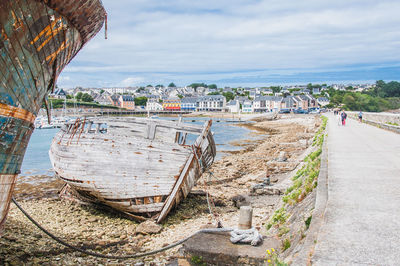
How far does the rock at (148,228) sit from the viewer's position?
9.18m

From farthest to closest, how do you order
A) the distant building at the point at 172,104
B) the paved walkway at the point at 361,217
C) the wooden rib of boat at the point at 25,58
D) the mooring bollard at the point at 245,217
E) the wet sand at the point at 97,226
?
1. the distant building at the point at 172,104
2. the wet sand at the point at 97,226
3. the mooring bollard at the point at 245,217
4. the wooden rib of boat at the point at 25,58
5. the paved walkway at the point at 361,217

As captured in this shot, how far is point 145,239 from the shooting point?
8789mm

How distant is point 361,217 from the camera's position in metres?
5.20

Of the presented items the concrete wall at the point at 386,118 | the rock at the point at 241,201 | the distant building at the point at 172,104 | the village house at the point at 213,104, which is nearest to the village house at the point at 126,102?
the distant building at the point at 172,104

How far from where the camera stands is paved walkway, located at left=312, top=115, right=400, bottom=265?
13.0ft

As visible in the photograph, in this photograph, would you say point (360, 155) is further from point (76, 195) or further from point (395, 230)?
point (76, 195)

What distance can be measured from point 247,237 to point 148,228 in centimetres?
426

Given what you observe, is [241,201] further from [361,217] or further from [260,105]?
[260,105]

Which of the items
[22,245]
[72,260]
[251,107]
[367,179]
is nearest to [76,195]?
[22,245]

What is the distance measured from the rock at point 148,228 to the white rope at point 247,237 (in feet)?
12.8

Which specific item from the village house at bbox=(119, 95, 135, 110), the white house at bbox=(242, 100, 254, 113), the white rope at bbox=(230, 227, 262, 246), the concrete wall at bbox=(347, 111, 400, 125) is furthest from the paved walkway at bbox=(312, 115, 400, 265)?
the village house at bbox=(119, 95, 135, 110)

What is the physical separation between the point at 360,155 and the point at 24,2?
1048 cm

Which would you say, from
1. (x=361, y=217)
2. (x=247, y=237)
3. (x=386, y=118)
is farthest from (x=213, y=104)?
(x=361, y=217)

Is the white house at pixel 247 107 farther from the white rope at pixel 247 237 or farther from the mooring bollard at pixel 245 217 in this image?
the white rope at pixel 247 237
